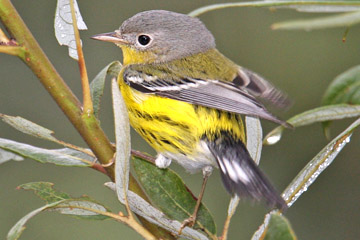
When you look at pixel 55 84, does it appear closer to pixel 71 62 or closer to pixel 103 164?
pixel 103 164

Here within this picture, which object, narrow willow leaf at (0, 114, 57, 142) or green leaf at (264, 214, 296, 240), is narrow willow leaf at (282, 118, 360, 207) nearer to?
green leaf at (264, 214, 296, 240)

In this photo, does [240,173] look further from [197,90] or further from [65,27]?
[65,27]

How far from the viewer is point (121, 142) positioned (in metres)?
2.19

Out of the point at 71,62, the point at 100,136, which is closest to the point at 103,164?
the point at 100,136

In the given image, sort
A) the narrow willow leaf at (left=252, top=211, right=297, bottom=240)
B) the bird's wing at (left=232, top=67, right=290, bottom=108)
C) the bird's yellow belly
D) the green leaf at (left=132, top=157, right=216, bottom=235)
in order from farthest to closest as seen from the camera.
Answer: the bird's yellow belly
the bird's wing at (left=232, top=67, right=290, bottom=108)
the green leaf at (left=132, top=157, right=216, bottom=235)
the narrow willow leaf at (left=252, top=211, right=297, bottom=240)

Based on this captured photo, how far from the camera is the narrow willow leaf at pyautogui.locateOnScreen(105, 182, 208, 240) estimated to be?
231 cm

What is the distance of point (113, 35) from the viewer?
369 cm

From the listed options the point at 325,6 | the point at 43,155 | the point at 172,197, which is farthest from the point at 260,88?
the point at 43,155

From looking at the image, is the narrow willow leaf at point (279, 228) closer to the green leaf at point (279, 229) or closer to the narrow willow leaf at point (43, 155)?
the green leaf at point (279, 229)

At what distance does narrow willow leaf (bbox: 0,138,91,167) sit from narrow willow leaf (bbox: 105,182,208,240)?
200mm

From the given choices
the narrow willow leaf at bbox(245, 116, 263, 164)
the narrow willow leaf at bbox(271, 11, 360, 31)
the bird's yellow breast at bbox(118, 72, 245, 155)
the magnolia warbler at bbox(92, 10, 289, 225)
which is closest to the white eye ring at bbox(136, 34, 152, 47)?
the magnolia warbler at bbox(92, 10, 289, 225)

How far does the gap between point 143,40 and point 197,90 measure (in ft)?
2.77

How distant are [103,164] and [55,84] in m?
0.36

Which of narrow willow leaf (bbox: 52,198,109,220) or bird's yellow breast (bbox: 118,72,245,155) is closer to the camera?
narrow willow leaf (bbox: 52,198,109,220)
